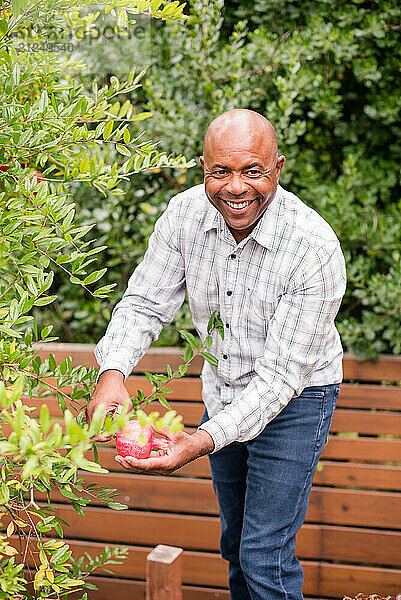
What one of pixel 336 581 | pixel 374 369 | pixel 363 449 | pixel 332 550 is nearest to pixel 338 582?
pixel 336 581

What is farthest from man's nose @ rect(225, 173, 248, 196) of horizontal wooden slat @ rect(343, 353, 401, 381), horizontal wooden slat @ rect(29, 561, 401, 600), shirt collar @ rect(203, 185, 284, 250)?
horizontal wooden slat @ rect(29, 561, 401, 600)

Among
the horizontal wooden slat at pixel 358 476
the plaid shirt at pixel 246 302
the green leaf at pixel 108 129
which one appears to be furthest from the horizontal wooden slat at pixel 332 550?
the green leaf at pixel 108 129

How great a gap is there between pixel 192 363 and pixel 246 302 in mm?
940

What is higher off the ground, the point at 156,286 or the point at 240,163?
the point at 240,163

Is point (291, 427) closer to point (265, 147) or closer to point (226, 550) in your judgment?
point (226, 550)

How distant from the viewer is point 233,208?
1650mm

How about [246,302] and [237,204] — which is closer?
[237,204]

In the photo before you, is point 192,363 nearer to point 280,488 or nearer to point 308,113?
point 280,488

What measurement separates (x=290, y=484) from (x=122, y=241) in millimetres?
1395

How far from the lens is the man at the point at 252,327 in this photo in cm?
162

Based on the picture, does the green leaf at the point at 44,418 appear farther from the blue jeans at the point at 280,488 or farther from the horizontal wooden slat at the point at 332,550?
the horizontal wooden slat at the point at 332,550

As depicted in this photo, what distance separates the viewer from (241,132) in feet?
5.19

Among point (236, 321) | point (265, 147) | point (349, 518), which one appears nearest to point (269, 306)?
point (236, 321)

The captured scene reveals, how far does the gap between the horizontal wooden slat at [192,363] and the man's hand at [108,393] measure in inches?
38.9
